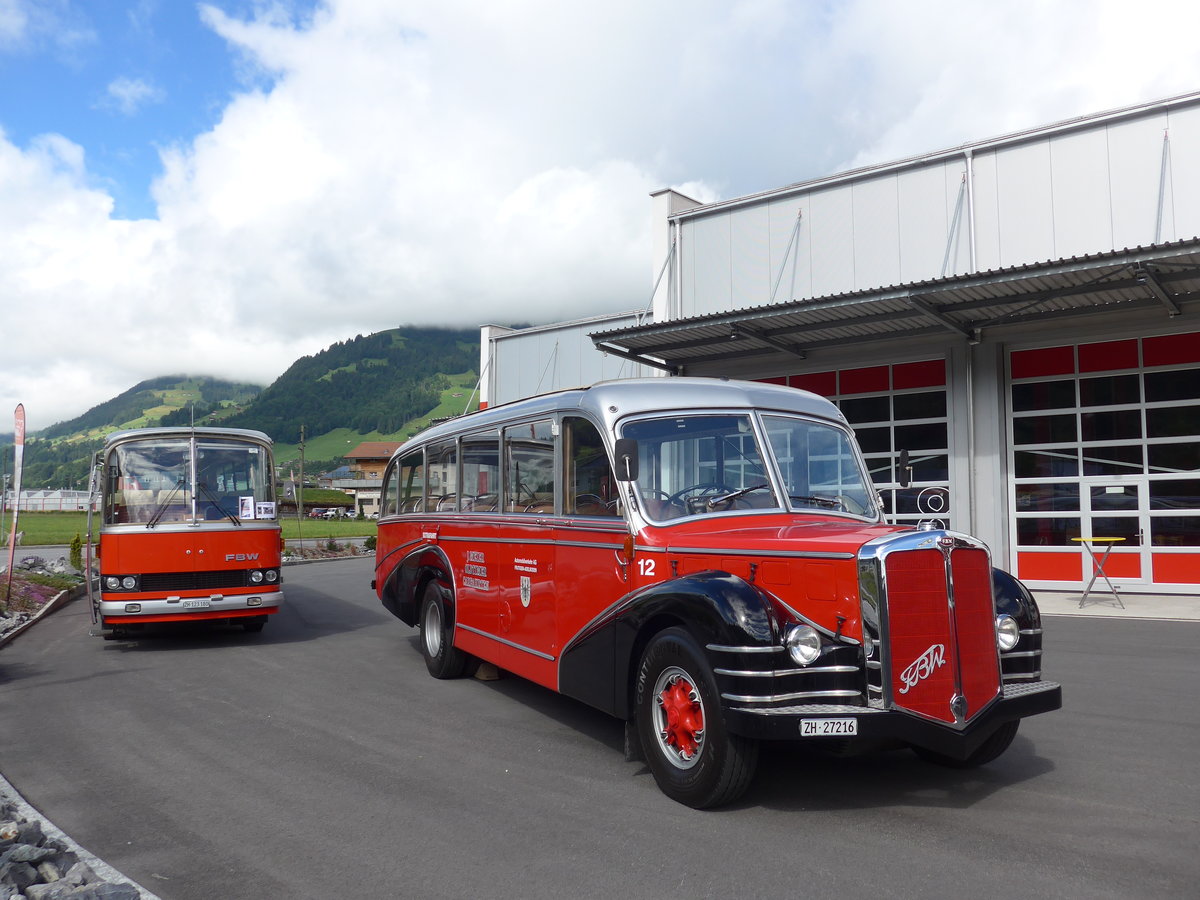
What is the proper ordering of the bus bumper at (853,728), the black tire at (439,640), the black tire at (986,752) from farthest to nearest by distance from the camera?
1. the black tire at (439,640)
2. the black tire at (986,752)
3. the bus bumper at (853,728)

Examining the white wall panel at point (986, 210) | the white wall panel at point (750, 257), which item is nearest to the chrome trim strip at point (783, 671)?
the white wall panel at point (986, 210)

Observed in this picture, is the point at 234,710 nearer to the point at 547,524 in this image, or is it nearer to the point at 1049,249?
the point at 547,524

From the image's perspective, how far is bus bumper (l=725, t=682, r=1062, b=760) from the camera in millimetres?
4383

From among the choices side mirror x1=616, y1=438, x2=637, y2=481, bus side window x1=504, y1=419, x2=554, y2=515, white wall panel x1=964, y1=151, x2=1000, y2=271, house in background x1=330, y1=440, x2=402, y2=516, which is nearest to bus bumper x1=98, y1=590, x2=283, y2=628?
bus side window x1=504, y1=419, x2=554, y2=515

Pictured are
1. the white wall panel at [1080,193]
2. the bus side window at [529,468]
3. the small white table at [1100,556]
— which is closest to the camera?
the bus side window at [529,468]

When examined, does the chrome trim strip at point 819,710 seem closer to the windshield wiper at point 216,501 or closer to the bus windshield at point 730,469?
the bus windshield at point 730,469

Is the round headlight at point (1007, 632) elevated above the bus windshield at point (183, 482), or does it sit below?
below

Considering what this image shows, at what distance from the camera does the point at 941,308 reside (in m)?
15.7

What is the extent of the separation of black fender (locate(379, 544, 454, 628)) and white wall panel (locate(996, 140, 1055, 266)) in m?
12.8

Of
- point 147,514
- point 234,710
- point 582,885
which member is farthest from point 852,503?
point 147,514

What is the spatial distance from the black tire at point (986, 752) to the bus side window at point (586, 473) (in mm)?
2383

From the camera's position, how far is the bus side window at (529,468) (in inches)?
268

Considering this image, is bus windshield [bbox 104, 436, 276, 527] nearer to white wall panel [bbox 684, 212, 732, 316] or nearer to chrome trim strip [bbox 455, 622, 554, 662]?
chrome trim strip [bbox 455, 622, 554, 662]

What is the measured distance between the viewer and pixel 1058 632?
11.7 metres
